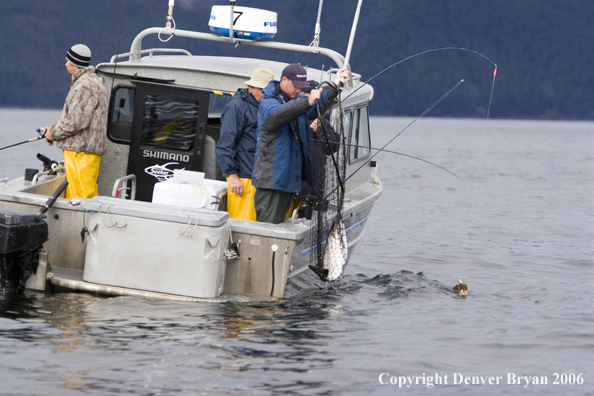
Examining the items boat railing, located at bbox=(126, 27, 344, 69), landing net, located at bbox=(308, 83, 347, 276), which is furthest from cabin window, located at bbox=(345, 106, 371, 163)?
landing net, located at bbox=(308, 83, 347, 276)

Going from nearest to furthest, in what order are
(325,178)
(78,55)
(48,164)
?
(325,178), (78,55), (48,164)

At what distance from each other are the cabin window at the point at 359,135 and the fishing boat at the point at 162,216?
19cm

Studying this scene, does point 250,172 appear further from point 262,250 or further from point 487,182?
point 487,182

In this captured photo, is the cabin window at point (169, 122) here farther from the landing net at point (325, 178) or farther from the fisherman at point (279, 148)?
the landing net at point (325, 178)

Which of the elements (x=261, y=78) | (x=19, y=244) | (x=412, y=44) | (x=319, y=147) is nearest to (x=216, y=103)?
(x=261, y=78)

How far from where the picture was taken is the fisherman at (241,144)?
6.92m

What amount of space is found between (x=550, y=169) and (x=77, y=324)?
2309cm

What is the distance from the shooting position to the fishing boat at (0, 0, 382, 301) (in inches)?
241

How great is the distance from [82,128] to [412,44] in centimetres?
6779

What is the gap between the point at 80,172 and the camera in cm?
727

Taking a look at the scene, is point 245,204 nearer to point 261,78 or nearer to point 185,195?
point 185,195

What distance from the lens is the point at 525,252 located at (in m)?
12.2

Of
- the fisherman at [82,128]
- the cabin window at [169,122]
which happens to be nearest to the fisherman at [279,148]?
the cabin window at [169,122]

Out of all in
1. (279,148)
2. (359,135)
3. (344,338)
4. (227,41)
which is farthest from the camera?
(359,135)
